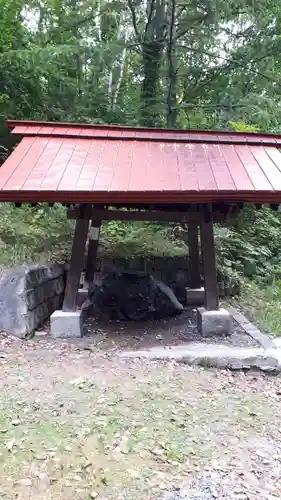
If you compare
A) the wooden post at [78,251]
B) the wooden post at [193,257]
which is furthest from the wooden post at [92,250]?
the wooden post at [193,257]

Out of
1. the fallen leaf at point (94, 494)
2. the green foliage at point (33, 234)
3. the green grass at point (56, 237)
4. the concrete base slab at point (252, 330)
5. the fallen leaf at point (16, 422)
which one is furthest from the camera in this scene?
the green grass at point (56, 237)

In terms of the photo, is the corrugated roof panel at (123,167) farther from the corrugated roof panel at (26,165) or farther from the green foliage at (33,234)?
the green foliage at (33,234)

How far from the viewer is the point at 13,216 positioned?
23.0ft

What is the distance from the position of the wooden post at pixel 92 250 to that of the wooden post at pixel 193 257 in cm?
146

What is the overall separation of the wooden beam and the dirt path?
1678mm

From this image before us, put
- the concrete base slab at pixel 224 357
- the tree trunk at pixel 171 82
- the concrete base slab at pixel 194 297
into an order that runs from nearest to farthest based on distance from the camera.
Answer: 1. the concrete base slab at pixel 224 357
2. the concrete base slab at pixel 194 297
3. the tree trunk at pixel 171 82

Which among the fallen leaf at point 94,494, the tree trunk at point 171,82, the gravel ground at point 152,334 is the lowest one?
the fallen leaf at point 94,494

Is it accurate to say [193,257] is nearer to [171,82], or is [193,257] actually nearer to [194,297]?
[194,297]

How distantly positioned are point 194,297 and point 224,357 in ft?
8.06

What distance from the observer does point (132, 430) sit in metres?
2.95

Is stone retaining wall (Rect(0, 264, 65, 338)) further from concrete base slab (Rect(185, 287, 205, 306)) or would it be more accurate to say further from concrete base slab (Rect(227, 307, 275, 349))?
concrete base slab (Rect(227, 307, 275, 349))

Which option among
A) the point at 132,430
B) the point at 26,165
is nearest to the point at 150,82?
→ the point at 26,165

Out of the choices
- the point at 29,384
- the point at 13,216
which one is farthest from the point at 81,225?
the point at 13,216

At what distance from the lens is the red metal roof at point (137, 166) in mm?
3930
